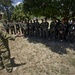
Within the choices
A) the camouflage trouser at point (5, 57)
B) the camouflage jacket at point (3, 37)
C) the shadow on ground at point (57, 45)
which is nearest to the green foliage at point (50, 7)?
the shadow on ground at point (57, 45)

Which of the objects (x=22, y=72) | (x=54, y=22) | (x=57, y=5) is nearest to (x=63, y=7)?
(x=57, y=5)

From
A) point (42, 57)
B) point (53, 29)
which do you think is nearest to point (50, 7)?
point (53, 29)

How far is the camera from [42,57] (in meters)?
8.25

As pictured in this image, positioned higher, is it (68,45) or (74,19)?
(74,19)

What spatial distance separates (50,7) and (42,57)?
309 centimetres

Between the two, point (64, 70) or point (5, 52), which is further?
point (64, 70)

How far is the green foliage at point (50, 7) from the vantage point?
31.0ft

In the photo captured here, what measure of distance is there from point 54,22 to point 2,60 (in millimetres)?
5158

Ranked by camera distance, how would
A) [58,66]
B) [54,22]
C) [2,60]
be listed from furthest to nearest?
[54,22] → [58,66] → [2,60]

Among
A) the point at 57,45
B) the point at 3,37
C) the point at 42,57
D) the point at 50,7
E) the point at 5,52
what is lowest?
the point at 42,57

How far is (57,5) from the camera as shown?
31.3ft

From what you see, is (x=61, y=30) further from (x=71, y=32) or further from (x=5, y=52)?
(x=5, y=52)

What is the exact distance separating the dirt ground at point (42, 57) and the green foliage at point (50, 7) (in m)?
1.64

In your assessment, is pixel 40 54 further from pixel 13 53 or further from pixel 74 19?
pixel 74 19
